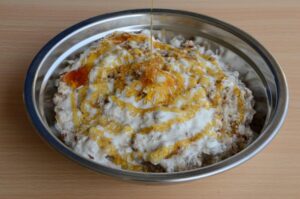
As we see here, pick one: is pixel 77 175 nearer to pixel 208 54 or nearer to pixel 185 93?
pixel 185 93

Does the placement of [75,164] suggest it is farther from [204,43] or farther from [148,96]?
[204,43]
